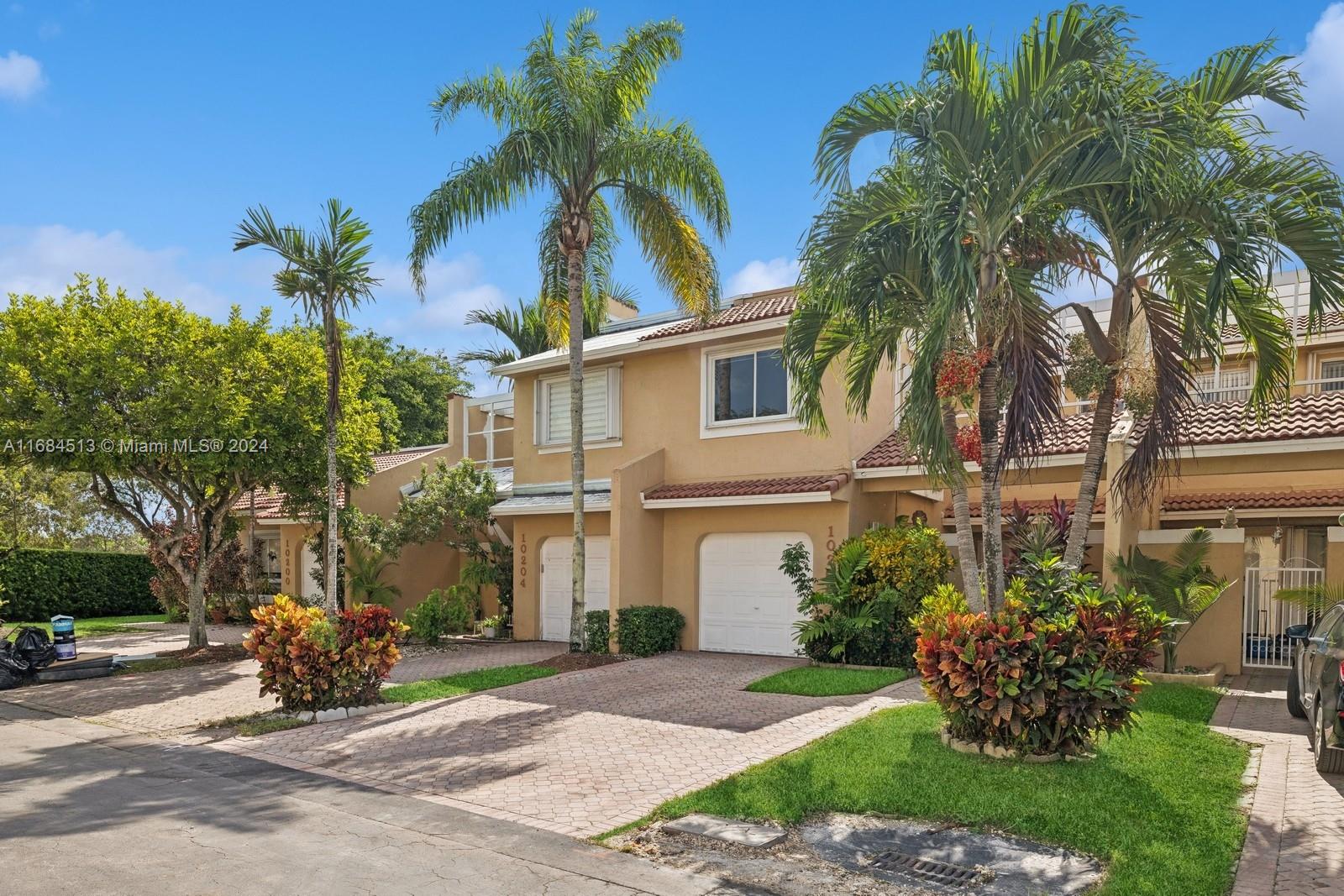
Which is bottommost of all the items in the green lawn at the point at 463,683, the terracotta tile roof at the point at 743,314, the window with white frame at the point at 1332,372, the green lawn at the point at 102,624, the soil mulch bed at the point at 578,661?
the green lawn at the point at 102,624

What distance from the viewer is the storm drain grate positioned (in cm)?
615

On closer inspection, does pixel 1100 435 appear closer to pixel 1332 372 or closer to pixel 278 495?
pixel 1332 372

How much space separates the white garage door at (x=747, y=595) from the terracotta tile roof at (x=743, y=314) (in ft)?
12.5

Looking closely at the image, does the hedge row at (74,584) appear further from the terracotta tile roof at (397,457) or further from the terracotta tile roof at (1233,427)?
the terracotta tile roof at (1233,427)

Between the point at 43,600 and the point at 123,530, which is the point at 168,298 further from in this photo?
the point at 123,530

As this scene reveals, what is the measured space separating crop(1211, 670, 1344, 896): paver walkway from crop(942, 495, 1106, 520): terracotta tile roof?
5.39 meters

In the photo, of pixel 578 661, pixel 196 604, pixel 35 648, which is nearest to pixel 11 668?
pixel 35 648

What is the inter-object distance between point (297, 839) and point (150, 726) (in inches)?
243

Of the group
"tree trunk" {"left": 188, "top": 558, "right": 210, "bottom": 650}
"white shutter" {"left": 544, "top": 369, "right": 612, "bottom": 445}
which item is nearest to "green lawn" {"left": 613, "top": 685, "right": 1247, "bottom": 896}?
"white shutter" {"left": 544, "top": 369, "right": 612, "bottom": 445}

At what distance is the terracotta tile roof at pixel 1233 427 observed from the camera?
521 inches

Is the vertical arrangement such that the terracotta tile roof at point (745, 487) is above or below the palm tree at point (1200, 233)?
below

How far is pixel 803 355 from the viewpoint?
1150cm

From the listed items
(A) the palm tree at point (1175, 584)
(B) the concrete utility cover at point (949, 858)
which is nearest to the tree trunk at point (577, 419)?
(A) the palm tree at point (1175, 584)

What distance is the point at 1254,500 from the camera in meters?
17.9
